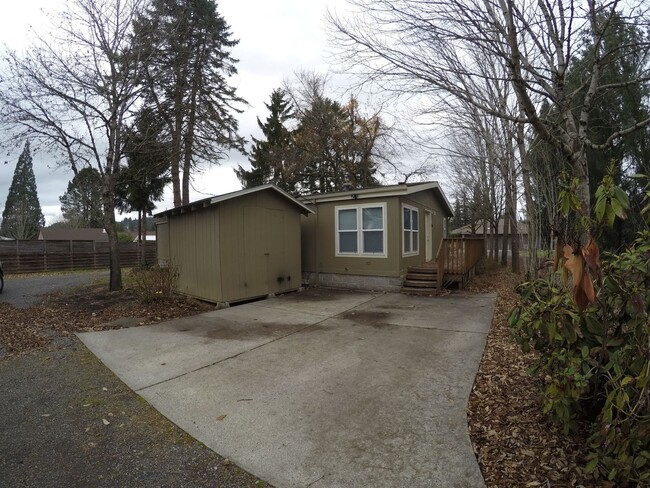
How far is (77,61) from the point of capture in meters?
8.92

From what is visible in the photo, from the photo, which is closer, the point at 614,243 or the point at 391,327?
the point at 391,327

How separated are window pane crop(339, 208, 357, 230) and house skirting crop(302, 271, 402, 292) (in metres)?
1.38

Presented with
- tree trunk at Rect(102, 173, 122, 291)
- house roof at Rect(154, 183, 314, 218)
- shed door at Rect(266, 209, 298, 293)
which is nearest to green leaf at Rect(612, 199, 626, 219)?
house roof at Rect(154, 183, 314, 218)

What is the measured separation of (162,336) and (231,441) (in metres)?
3.28

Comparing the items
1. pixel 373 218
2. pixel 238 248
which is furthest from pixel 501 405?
pixel 373 218

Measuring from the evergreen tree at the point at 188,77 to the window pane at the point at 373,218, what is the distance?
242 inches

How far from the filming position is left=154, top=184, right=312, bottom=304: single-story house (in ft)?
25.1

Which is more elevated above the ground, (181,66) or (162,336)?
(181,66)

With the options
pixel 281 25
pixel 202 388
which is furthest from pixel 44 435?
pixel 281 25

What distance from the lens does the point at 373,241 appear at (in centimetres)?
977

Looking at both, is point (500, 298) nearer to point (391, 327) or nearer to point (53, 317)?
point (391, 327)

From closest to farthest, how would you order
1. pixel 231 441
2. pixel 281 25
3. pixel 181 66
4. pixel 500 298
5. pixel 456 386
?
pixel 231 441, pixel 456 386, pixel 281 25, pixel 500 298, pixel 181 66

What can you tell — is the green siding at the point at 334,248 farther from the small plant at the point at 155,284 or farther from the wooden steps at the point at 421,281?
the small plant at the point at 155,284

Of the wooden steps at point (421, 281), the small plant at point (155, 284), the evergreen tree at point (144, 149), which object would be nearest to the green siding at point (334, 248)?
the wooden steps at point (421, 281)
